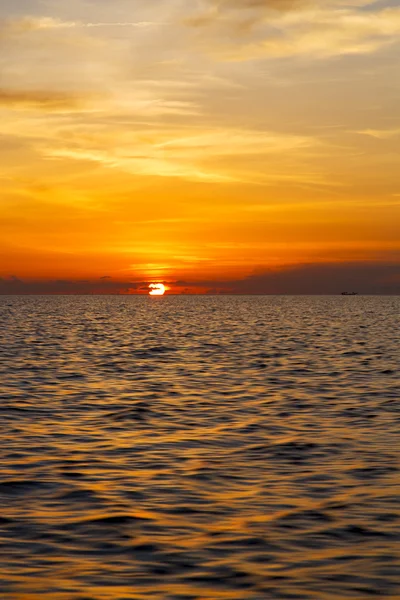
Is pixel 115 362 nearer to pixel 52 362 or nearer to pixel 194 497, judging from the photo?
pixel 52 362

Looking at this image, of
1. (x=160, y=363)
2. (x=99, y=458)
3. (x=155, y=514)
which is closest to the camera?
(x=155, y=514)

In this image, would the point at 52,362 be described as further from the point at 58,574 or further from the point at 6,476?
the point at 58,574

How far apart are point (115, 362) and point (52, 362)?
3.47 m

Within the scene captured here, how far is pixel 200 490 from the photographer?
51.4 feet

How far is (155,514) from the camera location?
14.0 m

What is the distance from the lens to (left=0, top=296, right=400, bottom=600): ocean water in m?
11.0

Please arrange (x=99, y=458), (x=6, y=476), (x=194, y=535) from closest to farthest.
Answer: (x=194, y=535), (x=6, y=476), (x=99, y=458)

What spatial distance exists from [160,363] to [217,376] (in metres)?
7.83

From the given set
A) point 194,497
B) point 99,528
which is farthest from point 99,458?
point 99,528

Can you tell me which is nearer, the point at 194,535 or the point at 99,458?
the point at 194,535

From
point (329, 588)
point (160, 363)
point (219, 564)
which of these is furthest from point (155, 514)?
point (160, 363)

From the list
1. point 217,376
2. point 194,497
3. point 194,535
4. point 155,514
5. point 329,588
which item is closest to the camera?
point 329,588

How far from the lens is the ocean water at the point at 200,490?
11.0m

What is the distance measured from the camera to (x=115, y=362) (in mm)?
45281
